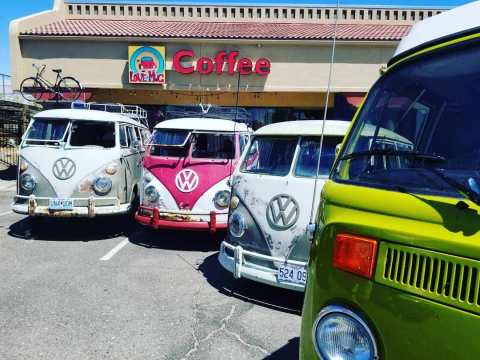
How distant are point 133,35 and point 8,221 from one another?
362 inches

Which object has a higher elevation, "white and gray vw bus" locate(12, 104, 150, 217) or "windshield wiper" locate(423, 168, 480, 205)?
"windshield wiper" locate(423, 168, 480, 205)

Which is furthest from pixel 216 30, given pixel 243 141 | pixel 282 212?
pixel 282 212

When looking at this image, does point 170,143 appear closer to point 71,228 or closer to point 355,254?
point 71,228

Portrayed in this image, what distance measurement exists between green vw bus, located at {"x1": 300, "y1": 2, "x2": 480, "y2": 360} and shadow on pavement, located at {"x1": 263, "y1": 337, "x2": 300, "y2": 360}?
180 centimetres

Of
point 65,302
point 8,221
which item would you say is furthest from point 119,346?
point 8,221

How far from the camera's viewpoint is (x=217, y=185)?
6.64 metres

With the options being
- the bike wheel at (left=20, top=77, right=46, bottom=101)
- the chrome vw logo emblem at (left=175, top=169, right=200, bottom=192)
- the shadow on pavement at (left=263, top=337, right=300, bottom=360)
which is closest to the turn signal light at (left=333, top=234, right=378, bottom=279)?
the shadow on pavement at (left=263, top=337, right=300, bottom=360)

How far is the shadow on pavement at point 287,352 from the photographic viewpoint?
3510 millimetres

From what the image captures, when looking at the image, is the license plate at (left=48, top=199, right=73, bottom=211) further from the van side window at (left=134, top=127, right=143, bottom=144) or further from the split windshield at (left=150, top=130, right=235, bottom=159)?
the van side window at (left=134, top=127, right=143, bottom=144)

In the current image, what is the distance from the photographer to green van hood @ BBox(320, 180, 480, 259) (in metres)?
1.39

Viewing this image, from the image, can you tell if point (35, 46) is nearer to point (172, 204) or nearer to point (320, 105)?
point (320, 105)

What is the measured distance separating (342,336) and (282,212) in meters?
2.93

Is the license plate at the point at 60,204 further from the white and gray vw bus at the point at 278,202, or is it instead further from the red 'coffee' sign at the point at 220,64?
the red 'coffee' sign at the point at 220,64

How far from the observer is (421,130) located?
2.11 metres
